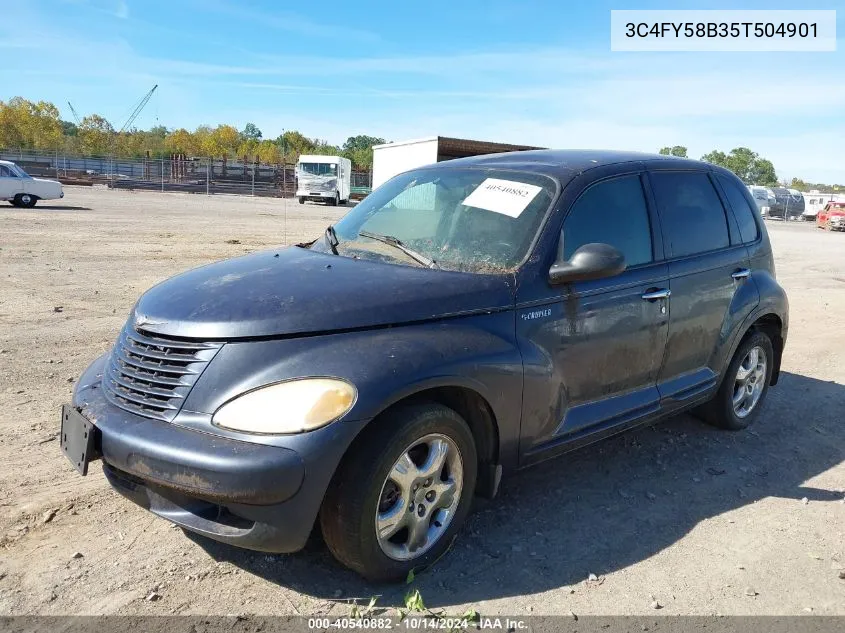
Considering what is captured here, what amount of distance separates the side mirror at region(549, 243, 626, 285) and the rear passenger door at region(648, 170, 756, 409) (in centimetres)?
87

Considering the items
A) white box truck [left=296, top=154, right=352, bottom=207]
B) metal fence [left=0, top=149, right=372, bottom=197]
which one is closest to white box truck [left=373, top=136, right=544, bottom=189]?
white box truck [left=296, top=154, right=352, bottom=207]

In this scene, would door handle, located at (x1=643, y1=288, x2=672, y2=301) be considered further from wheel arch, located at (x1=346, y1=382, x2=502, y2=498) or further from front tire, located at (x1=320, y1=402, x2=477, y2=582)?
front tire, located at (x1=320, y1=402, x2=477, y2=582)

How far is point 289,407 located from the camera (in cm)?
268

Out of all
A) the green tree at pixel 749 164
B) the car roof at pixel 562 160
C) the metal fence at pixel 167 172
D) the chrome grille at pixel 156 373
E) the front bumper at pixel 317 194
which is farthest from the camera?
the green tree at pixel 749 164

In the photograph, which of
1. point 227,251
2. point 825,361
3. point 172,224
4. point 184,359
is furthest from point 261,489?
point 172,224

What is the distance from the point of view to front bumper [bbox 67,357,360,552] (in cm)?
257

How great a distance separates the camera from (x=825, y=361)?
24.2ft

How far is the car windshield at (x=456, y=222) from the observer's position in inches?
142

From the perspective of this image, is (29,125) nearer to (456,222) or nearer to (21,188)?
(21,188)

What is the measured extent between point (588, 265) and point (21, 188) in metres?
25.1

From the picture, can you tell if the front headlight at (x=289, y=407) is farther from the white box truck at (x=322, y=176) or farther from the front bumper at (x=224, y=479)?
the white box truck at (x=322, y=176)

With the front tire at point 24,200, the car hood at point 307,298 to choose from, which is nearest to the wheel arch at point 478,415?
the car hood at point 307,298

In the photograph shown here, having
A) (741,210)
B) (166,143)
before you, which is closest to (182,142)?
(166,143)

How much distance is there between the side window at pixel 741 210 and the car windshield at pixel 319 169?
3455cm
